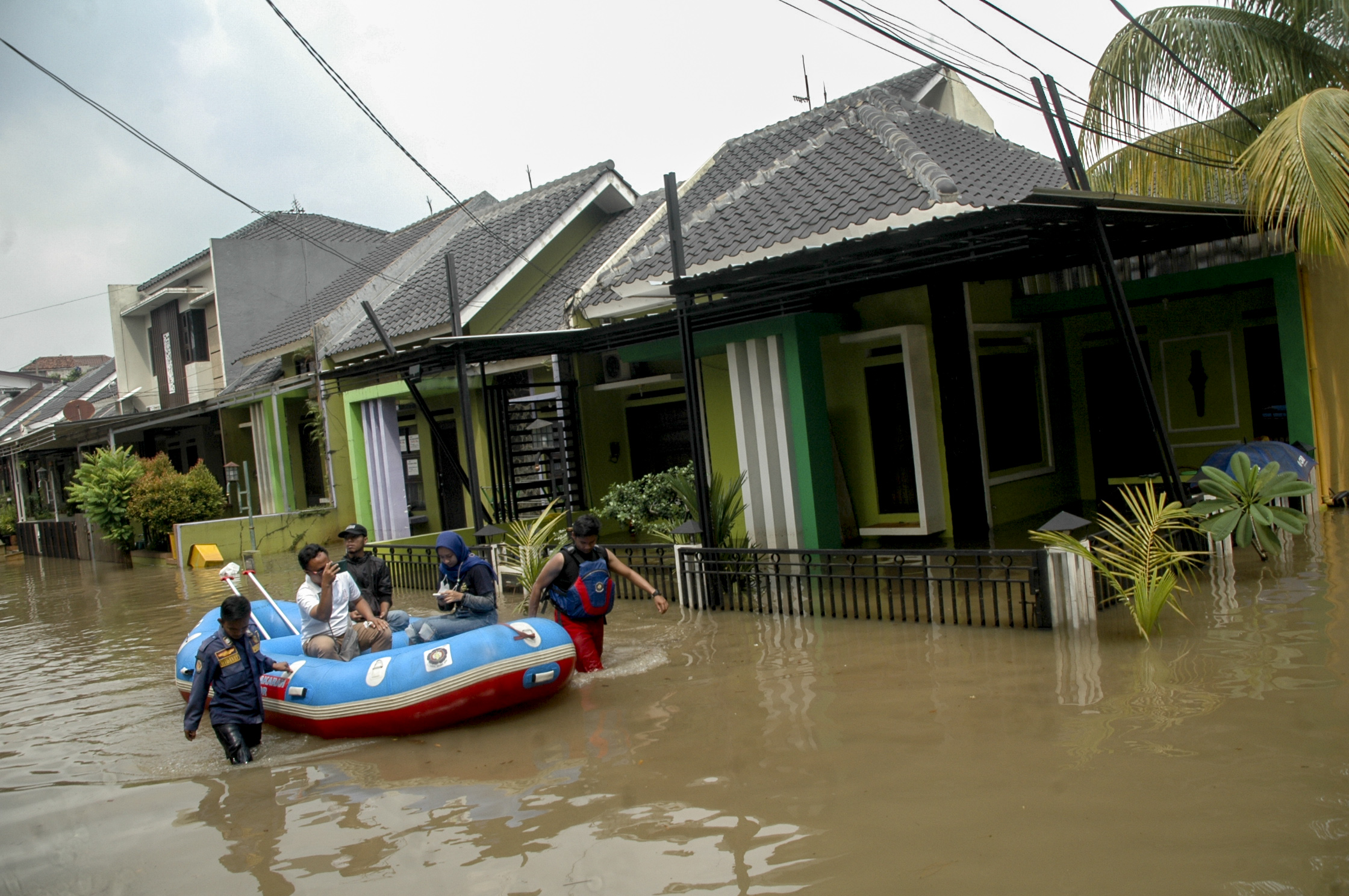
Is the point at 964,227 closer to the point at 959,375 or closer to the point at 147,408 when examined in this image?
the point at 959,375

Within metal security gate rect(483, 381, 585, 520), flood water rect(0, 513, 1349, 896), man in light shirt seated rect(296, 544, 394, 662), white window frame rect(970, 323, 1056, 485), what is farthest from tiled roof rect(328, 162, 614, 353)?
flood water rect(0, 513, 1349, 896)

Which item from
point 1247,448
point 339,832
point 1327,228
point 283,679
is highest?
point 1327,228

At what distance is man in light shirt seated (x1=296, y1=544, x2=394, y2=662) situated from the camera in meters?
7.79

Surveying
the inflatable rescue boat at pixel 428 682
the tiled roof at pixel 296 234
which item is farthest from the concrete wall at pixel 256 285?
the inflatable rescue boat at pixel 428 682

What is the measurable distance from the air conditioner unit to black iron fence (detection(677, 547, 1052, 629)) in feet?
18.8

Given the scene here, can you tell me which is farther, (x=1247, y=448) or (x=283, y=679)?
(x=1247, y=448)

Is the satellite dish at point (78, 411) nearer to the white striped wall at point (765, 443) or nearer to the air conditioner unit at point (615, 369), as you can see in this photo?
the air conditioner unit at point (615, 369)

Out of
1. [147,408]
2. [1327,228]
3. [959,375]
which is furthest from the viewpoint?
[147,408]

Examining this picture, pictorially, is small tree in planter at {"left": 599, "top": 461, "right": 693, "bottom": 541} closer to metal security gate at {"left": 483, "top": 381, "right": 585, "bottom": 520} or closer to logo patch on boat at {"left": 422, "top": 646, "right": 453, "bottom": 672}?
metal security gate at {"left": 483, "top": 381, "right": 585, "bottom": 520}

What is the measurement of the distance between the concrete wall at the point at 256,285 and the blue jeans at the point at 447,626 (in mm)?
19038

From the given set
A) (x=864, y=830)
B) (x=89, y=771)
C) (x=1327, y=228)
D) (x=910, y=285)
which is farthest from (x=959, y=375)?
(x=89, y=771)

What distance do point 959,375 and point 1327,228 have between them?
4.16m

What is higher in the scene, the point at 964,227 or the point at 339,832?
the point at 964,227

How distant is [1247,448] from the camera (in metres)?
9.85
